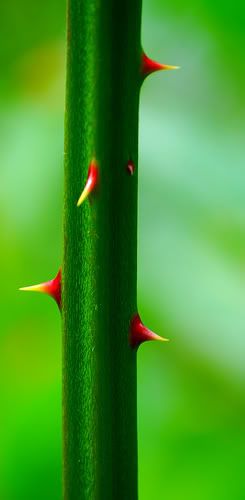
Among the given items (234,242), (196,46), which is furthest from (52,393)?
(196,46)

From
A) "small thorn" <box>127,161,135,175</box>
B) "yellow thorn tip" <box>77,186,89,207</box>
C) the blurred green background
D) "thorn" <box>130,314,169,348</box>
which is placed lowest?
the blurred green background

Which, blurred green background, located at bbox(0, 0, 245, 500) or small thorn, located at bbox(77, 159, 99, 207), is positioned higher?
small thorn, located at bbox(77, 159, 99, 207)

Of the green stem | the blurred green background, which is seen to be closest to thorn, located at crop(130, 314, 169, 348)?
the green stem

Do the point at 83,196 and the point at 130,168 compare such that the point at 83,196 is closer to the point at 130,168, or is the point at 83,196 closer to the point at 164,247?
the point at 130,168

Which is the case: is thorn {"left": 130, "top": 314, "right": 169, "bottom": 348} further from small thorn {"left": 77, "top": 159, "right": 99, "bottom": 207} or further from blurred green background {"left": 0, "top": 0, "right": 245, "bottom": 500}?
blurred green background {"left": 0, "top": 0, "right": 245, "bottom": 500}

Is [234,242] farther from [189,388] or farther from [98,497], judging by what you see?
[98,497]

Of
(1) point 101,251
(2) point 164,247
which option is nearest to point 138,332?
(1) point 101,251
